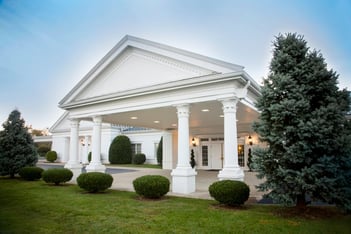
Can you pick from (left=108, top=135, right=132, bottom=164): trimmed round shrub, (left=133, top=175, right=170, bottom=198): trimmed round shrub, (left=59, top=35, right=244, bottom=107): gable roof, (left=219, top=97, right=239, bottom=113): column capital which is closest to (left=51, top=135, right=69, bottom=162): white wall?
(left=108, top=135, right=132, bottom=164): trimmed round shrub

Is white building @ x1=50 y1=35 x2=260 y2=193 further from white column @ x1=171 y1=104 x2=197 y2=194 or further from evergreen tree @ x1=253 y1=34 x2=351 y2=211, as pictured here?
evergreen tree @ x1=253 y1=34 x2=351 y2=211

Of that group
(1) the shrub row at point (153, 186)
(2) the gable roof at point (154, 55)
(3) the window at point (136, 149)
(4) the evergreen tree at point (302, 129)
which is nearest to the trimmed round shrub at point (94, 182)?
(1) the shrub row at point (153, 186)

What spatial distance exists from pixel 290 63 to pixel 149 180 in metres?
5.42

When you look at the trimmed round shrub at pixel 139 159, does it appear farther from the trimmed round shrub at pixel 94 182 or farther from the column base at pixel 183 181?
the column base at pixel 183 181

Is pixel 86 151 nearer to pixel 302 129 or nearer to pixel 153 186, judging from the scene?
pixel 153 186

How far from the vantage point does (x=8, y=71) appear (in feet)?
13.3

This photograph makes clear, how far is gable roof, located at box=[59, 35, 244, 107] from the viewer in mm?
8609

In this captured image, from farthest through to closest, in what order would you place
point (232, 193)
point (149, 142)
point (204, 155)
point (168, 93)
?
point (149, 142) → point (204, 155) → point (168, 93) → point (232, 193)

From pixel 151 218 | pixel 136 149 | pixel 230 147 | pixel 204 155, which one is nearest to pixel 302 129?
pixel 230 147

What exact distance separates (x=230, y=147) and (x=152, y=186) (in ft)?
9.27

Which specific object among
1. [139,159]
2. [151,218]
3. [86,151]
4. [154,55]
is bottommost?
[151,218]

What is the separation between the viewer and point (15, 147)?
1424 cm

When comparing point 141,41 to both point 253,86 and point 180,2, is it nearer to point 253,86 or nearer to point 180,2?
point 180,2

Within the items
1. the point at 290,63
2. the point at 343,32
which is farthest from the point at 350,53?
the point at 290,63
